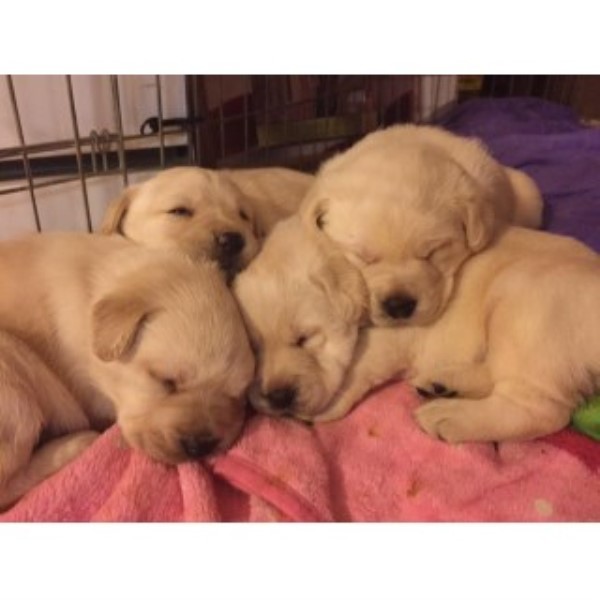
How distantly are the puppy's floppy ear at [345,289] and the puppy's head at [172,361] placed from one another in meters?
0.30

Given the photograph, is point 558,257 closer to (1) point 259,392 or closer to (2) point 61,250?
(1) point 259,392

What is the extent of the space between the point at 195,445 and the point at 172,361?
0.21 m

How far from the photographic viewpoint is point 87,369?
1.84 metres

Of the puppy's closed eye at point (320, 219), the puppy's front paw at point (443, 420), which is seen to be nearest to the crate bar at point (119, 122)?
the puppy's closed eye at point (320, 219)

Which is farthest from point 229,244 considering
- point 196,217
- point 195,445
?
point 195,445

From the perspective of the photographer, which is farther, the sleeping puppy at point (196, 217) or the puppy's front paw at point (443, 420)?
the sleeping puppy at point (196, 217)

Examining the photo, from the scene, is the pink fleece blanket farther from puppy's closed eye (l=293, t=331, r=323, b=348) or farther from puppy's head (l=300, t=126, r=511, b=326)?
puppy's head (l=300, t=126, r=511, b=326)

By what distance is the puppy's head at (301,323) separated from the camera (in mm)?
1852

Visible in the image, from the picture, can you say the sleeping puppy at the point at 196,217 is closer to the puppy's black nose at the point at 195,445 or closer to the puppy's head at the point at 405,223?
the puppy's head at the point at 405,223

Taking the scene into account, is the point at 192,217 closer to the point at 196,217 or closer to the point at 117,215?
the point at 196,217

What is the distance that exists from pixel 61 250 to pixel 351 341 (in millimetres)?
859

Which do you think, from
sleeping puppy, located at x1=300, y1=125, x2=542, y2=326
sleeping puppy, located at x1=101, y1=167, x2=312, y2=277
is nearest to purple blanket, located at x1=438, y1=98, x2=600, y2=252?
sleeping puppy, located at x1=300, y1=125, x2=542, y2=326

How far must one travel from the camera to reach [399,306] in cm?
192
